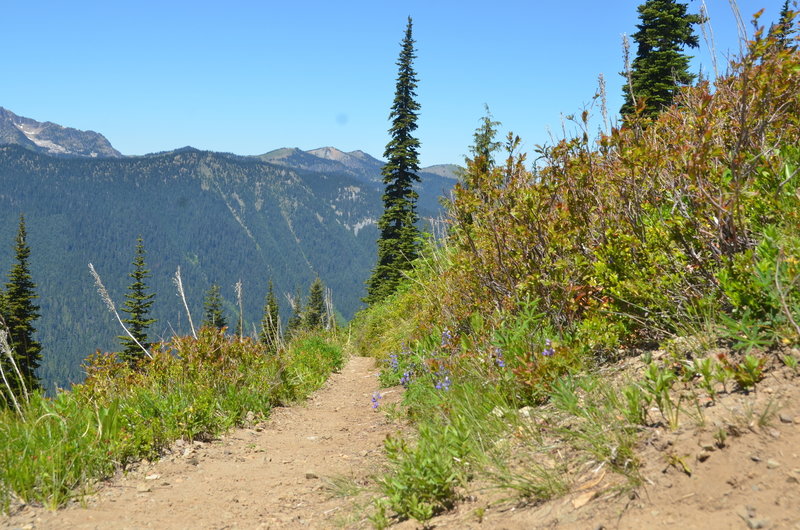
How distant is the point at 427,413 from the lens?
15.1ft

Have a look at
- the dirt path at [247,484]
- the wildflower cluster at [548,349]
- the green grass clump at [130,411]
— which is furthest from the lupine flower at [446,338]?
the green grass clump at [130,411]

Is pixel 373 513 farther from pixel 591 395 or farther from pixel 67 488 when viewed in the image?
pixel 67 488

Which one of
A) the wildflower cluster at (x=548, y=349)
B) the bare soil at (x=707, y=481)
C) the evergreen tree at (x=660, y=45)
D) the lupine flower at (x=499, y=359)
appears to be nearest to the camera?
the bare soil at (x=707, y=481)

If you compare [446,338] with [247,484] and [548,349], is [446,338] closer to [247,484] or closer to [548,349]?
[548,349]

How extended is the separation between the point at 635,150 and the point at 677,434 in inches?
74.3

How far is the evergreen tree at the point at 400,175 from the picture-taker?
28.1 meters

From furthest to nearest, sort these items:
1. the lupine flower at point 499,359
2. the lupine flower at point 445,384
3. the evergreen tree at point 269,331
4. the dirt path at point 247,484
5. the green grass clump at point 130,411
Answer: the evergreen tree at point 269,331 → the lupine flower at point 445,384 → the lupine flower at point 499,359 → the green grass clump at point 130,411 → the dirt path at point 247,484

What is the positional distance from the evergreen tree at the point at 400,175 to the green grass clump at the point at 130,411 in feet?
65.3

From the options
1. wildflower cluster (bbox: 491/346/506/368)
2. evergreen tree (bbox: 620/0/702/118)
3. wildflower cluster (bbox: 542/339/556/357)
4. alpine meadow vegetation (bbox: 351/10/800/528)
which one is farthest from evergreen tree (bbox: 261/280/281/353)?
evergreen tree (bbox: 620/0/702/118)

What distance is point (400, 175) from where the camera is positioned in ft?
96.8

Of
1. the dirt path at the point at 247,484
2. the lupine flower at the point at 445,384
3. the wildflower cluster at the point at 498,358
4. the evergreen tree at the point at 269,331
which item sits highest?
the wildflower cluster at the point at 498,358

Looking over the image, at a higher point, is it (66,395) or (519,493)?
(519,493)

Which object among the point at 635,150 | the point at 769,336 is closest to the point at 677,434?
the point at 769,336

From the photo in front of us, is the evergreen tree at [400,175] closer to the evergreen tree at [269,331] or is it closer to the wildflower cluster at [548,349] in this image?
the evergreen tree at [269,331]
